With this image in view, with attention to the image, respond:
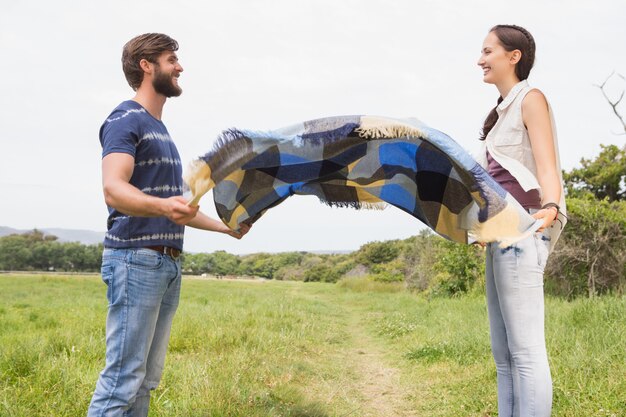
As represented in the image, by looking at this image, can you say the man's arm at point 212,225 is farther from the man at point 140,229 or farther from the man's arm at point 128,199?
the man's arm at point 128,199

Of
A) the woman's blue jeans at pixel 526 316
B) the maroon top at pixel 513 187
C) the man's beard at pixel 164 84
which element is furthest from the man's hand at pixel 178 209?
the maroon top at pixel 513 187

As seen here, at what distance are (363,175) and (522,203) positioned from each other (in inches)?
38.2

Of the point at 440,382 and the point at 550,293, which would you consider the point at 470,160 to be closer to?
the point at 440,382

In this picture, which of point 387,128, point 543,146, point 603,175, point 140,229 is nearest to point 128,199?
point 140,229

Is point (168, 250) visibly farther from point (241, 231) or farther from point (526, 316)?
point (526, 316)

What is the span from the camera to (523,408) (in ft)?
9.05

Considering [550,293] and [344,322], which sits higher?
[550,293]

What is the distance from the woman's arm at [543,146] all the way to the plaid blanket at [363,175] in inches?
6.4

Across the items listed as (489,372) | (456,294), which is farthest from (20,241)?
(489,372)

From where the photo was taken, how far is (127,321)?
278 centimetres

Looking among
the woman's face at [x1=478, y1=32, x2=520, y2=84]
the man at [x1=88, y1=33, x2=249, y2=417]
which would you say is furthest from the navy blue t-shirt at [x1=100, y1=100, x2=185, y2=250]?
the woman's face at [x1=478, y1=32, x2=520, y2=84]

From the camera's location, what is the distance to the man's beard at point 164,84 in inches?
123

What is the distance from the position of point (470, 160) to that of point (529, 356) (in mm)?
1087

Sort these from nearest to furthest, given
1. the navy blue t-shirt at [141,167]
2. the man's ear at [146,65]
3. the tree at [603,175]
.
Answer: the navy blue t-shirt at [141,167] < the man's ear at [146,65] < the tree at [603,175]
